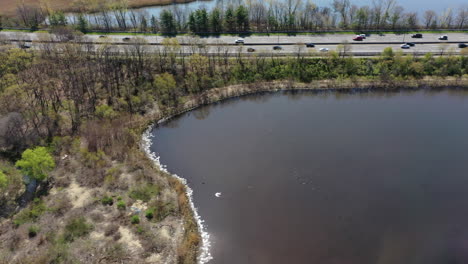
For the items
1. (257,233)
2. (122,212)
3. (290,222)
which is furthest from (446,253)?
(122,212)

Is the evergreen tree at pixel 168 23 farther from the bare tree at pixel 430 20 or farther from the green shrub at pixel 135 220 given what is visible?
the bare tree at pixel 430 20

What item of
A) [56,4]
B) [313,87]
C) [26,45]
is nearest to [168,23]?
[26,45]

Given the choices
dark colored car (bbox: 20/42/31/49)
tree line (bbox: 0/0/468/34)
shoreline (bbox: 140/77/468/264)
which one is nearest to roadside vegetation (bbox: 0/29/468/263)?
shoreline (bbox: 140/77/468/264)

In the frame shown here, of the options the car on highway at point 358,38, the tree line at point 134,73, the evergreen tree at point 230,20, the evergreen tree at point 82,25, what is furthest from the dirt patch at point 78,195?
the car on highway at point 358,38

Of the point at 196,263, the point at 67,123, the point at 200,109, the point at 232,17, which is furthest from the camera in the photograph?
the point at 232,17

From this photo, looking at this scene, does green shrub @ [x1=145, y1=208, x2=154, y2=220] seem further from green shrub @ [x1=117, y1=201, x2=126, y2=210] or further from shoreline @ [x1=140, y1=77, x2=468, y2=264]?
shoreline @ [x1=140, y1=77, x2=468, y2=264]

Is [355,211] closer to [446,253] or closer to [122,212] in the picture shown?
[446,253]
